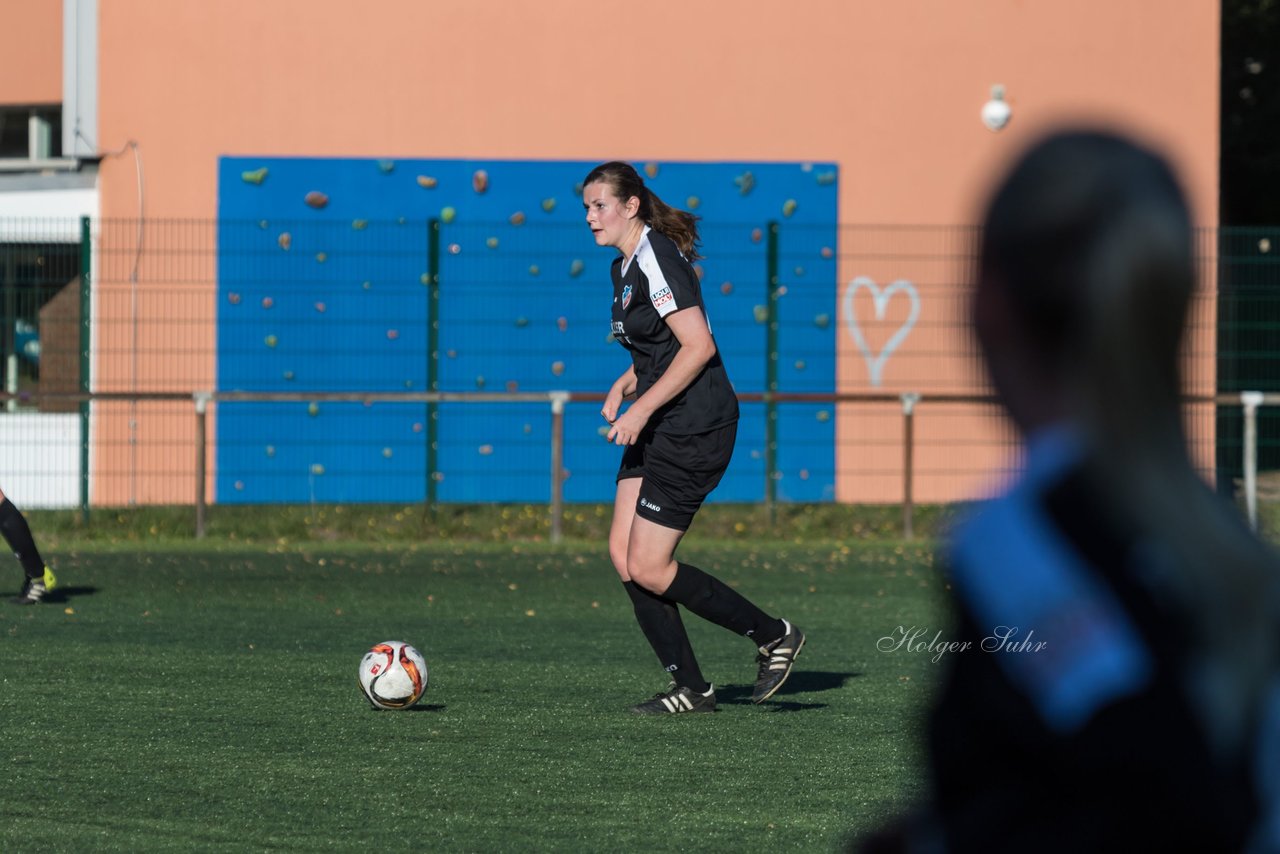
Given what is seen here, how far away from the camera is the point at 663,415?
6.37 m

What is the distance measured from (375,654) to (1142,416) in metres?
5.48

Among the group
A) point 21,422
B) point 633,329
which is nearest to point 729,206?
point 21,422

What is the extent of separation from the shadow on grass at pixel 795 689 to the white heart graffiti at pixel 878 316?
26.1ft

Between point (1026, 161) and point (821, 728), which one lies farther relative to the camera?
point (821, 728)

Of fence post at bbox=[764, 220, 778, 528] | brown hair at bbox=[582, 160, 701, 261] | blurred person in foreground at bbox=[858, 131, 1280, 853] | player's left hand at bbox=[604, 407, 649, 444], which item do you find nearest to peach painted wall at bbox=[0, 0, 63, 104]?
fence post at bbox=[764, 220, 778, 528]

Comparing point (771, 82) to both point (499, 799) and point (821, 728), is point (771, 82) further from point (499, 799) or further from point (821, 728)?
point (499, 799)

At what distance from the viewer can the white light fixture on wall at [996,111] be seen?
636 inches

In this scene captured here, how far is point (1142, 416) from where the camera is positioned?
1394mm

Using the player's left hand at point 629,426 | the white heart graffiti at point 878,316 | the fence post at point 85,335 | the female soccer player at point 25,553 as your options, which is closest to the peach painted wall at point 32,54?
the fence post at point 85,335

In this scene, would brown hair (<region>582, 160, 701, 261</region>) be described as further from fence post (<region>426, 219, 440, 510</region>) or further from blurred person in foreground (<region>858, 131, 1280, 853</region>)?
fence post (<region>426, 219, 440, 510</region>)

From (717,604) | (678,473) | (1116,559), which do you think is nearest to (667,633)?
(717,604)

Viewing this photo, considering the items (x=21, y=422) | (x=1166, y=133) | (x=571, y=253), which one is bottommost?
(x=21, y=422)

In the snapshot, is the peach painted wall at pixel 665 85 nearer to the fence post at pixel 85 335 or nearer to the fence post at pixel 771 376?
the fence post at pixel 771 376

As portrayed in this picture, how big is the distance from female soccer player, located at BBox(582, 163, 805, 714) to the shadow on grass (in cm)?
40
